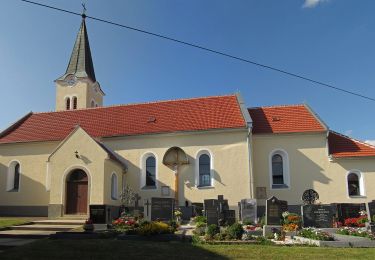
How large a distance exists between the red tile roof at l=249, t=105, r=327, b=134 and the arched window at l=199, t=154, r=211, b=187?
3.83 metres

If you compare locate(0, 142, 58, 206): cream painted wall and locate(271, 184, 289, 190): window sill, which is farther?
locate(0, 142, 58, 206): cream painted wall

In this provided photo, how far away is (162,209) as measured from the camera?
65.8ft

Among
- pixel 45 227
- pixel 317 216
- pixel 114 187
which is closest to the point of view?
pixel 317 216

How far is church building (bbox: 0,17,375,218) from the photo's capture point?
81.7 ft

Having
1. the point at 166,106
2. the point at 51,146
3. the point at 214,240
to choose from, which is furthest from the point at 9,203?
the point at 214,240

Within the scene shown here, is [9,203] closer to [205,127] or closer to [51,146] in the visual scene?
[51,146]

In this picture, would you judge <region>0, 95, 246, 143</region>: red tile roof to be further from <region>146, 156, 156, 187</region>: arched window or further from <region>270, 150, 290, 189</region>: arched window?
<region>270, 150, 290, 189</region>: arched window

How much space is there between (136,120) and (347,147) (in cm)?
1495

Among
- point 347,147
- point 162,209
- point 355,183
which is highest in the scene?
point 347,147

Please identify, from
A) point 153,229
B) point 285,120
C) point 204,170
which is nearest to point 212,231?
point 153,229

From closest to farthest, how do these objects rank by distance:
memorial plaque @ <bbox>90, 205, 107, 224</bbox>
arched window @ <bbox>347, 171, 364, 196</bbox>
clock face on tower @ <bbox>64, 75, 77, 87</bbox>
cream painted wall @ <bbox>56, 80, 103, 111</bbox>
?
memorial plaque @ <bbox>90, 205, 107, 224</bbox> → arched window @ <bbox>347, 171, 364, 196</bbox> → cream painted wall @ <bbox>56, 80, 103, 111</bbox> → clock face on tower @ <bbox>64, 75, 77, 87</bbox>

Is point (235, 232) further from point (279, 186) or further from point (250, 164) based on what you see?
point (279, 186)

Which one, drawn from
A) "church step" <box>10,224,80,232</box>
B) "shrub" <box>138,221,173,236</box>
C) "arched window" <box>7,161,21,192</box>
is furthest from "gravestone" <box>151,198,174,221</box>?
"arched window" <box>7,161,21,192</box>

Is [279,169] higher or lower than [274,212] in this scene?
higher
